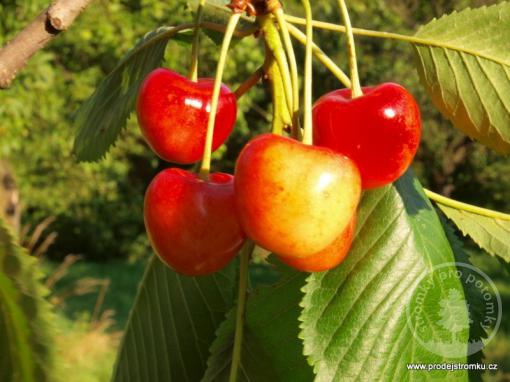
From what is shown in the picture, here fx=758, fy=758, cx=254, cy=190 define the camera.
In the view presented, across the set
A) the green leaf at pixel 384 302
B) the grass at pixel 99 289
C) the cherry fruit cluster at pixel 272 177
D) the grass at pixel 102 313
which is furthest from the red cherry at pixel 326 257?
the grass at pixel 99 289

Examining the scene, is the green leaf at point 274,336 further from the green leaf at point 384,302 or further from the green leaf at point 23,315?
the green leaf at point 23,315

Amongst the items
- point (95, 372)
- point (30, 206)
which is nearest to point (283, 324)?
point (95, 372)

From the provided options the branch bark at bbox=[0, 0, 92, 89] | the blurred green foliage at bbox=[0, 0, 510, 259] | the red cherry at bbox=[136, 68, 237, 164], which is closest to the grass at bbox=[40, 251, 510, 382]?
the blurred green foliage at bbox=[0, 0, 510, 259]

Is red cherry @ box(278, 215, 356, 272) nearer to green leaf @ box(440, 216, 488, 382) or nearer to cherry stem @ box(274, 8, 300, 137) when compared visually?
cherry stem @ box(274, 8, 300, 137)

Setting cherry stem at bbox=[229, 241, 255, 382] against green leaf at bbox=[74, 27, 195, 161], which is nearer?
cherry stem at bbox=[229, 241, 255, 382]

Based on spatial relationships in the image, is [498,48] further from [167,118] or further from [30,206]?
[30,206]

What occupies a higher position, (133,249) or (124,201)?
(124,201)
